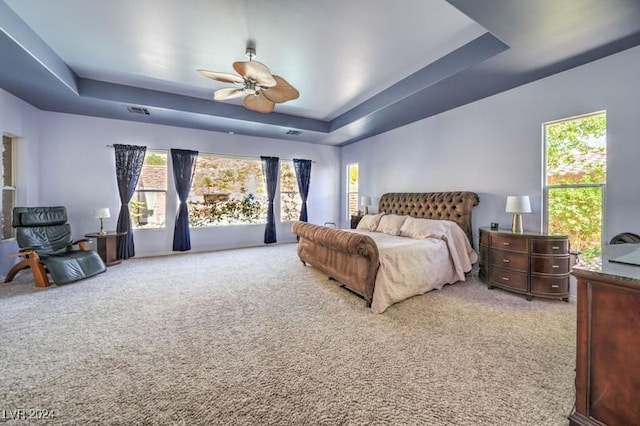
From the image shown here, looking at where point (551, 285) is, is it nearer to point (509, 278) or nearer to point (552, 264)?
point (552, 264)

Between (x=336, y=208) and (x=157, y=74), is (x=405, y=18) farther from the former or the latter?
(x=336, y=208)

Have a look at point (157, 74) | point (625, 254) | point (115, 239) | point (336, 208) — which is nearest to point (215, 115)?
point (157, 74)

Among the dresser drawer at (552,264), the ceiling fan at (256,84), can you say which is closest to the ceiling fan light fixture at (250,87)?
the ceiling fan at (256,84)

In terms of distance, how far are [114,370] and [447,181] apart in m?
5.06

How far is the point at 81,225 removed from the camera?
523 cm

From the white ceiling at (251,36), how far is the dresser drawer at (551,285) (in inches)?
118

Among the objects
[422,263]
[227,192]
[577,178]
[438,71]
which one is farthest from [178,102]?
[577,178]

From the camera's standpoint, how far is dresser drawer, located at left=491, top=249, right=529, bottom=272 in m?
3.25

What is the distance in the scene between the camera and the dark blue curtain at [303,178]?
23.5 ft

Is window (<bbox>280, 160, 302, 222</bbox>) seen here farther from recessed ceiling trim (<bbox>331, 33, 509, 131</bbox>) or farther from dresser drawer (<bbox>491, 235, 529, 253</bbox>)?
dresser drawer (<bbox>491, 235, 529, 253</bbox>)

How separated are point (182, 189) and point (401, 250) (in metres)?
4.96

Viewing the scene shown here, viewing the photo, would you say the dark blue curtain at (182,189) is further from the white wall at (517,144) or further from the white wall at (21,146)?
the white wall at (517,144)

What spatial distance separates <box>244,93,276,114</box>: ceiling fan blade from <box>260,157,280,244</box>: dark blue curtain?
2919mm

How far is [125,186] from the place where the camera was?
5.35 meters
